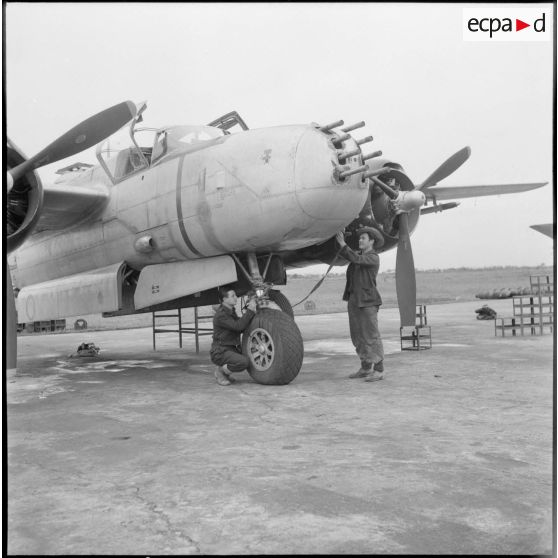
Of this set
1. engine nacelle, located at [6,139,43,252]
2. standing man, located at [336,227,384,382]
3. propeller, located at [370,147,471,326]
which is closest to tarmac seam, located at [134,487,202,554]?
engine nacelle, located at [6,139,43,252]

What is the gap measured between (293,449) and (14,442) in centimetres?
229

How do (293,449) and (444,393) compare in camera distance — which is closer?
(293,449)

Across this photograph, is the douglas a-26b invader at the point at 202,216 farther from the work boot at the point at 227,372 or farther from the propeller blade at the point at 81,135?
the work boot at the point at 227,372

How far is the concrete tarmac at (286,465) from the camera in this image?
289cm

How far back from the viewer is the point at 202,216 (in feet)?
26.4

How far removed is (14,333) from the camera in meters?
6.72

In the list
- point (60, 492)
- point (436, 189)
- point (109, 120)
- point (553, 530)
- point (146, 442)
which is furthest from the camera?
point (436, 189)

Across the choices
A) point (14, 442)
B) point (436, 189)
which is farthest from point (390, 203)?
point (14, 442)

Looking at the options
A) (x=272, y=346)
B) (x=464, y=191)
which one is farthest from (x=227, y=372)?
(x=464, y=191)

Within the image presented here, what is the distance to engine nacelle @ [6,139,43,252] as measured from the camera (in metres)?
6.84

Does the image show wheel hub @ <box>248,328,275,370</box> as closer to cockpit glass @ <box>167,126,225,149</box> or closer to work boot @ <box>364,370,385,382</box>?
work boot @ <box>364,370,385,382</box>

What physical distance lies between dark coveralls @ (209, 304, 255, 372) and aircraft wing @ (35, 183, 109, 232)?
3.39 m

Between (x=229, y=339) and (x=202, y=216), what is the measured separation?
169cm

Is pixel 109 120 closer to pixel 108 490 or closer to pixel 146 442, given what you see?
pixel 146 442
